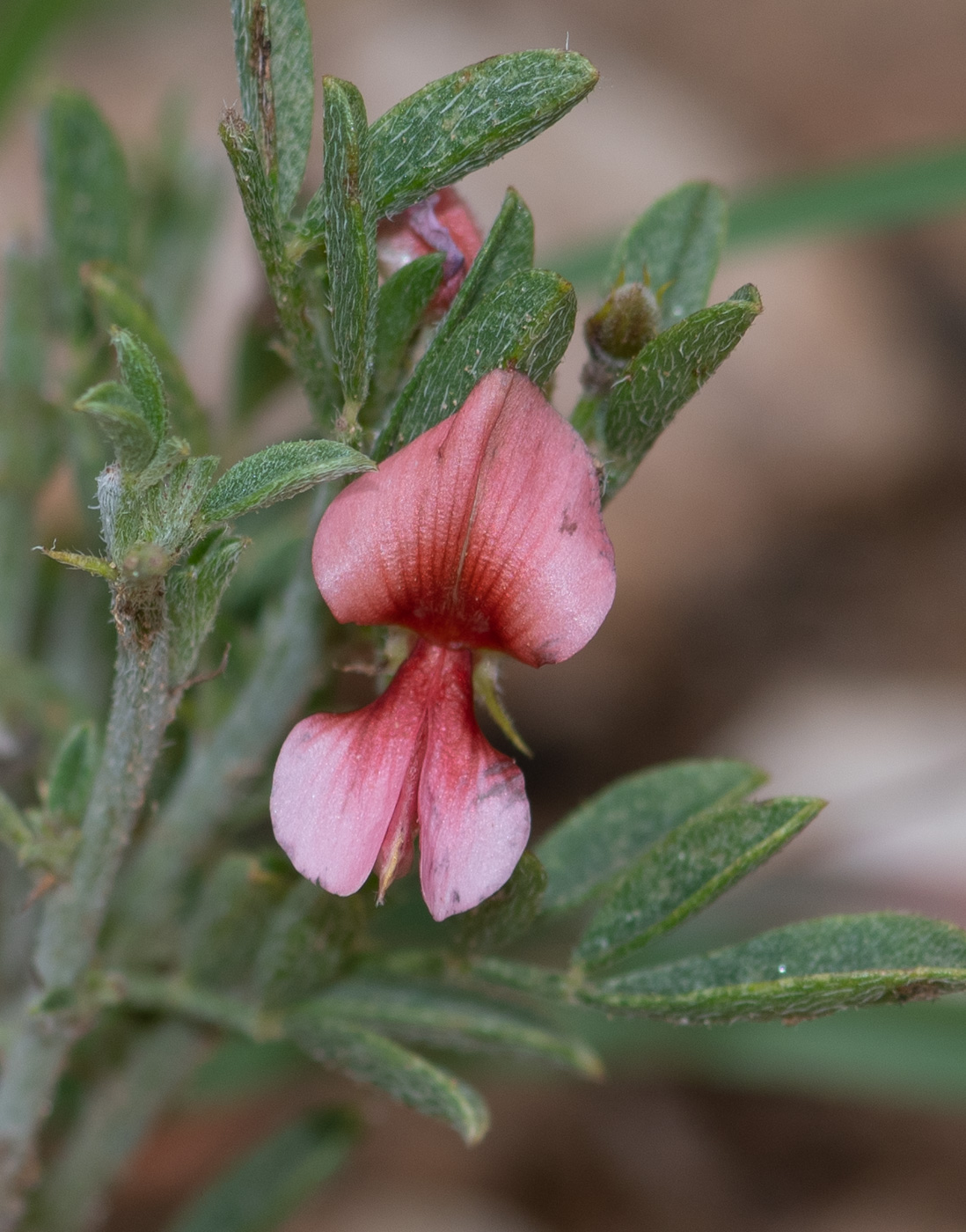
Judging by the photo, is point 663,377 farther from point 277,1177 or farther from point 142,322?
point 277,1177

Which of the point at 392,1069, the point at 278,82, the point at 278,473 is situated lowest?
the point at 392,1069

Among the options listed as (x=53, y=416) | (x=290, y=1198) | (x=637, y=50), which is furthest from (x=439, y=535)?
(x=637, y=50)

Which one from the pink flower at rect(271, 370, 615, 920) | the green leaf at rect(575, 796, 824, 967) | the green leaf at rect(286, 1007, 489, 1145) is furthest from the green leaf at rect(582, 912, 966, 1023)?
the pink flower at rect(271, 370, 615, 920)

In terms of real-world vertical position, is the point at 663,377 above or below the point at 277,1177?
above

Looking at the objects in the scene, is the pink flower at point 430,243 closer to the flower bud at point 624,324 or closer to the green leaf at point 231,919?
the flower bud at point 624,324

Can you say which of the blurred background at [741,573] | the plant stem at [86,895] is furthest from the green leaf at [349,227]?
the blurred background at [741,573]

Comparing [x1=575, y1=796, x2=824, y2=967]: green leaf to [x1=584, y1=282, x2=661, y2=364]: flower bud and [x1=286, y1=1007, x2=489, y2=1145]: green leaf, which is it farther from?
[x1=584, y1=282, x2=661, y2=364]: flower bud

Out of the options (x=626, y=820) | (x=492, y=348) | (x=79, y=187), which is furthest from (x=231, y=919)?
(x=79, y=187)
